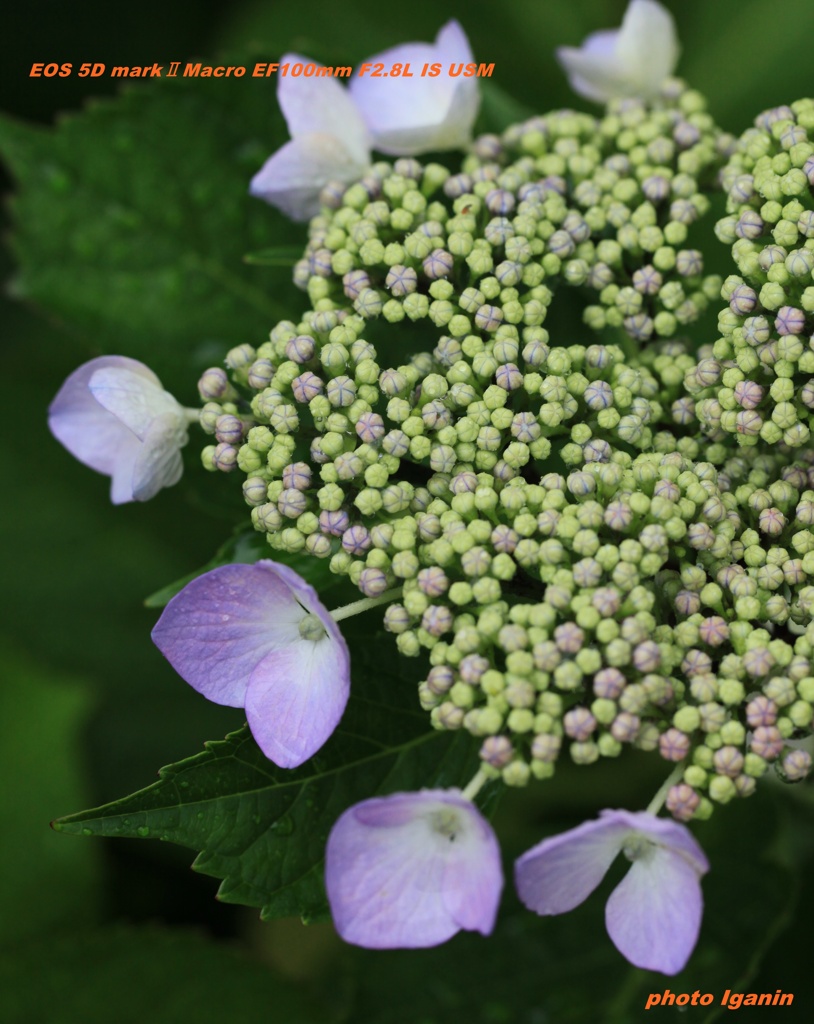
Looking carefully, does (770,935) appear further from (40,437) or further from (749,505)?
(40,437)

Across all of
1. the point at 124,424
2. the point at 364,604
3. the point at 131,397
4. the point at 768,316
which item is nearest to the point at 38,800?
the point at 124,424

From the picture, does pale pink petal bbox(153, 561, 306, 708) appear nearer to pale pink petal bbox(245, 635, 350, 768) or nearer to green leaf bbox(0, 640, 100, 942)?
pale pink petal bbox(245, 635, 350, 768)

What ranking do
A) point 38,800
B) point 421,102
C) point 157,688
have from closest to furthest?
point 421,102, point 38,800, point 157,688

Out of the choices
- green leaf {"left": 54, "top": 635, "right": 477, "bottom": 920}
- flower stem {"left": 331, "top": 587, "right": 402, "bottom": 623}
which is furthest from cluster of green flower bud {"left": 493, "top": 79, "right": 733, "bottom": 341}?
green leaf {"left": 54, "top": 635, "right": 477, "bottom": 920}

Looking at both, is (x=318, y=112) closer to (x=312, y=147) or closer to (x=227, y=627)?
(x=312, y=147)

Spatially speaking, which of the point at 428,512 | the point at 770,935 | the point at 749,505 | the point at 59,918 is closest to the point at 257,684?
the point at 428,512

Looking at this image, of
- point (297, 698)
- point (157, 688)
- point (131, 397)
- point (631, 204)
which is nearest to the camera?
point (297, 698)
